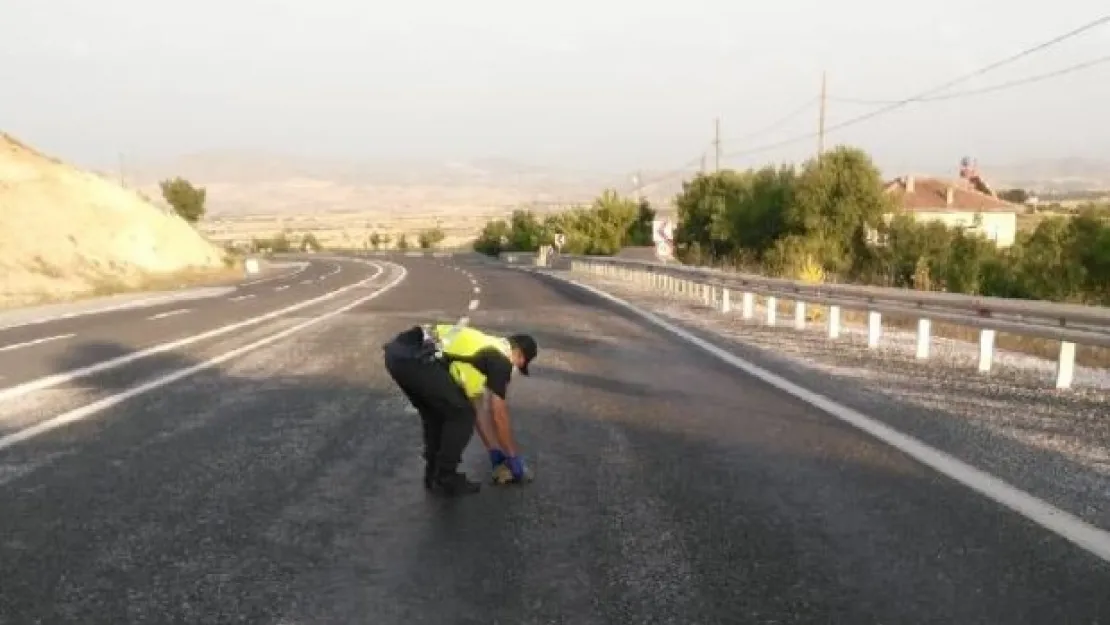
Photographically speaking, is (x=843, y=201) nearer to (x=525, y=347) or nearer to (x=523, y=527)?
(x=525, y=347)

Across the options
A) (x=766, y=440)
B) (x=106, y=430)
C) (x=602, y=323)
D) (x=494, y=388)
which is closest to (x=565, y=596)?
(x=494, y=388)

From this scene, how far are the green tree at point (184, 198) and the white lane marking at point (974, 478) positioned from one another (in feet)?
344

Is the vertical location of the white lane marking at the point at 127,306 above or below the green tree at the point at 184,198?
below

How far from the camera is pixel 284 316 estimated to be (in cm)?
2386

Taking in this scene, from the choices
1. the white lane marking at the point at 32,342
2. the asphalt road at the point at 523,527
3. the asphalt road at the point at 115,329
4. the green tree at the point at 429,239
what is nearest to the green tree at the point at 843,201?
the asphalt road at the point at 115,329

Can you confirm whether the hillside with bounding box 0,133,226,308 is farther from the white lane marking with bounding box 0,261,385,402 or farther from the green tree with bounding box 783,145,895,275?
the green tree with bounding box 783,145,895,275

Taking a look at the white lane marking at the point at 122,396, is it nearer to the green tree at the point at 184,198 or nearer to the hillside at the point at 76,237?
the hillside at the point at 76,237

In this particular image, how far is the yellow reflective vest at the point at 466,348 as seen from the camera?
659 centimetres

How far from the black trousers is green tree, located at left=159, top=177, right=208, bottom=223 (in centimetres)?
10744

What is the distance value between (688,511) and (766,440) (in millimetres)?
2400

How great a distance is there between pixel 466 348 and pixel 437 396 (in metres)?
0.35

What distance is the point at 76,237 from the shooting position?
51438mm

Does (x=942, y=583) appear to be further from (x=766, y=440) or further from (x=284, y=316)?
(x=284, y=316)

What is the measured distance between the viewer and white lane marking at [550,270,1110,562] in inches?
217
